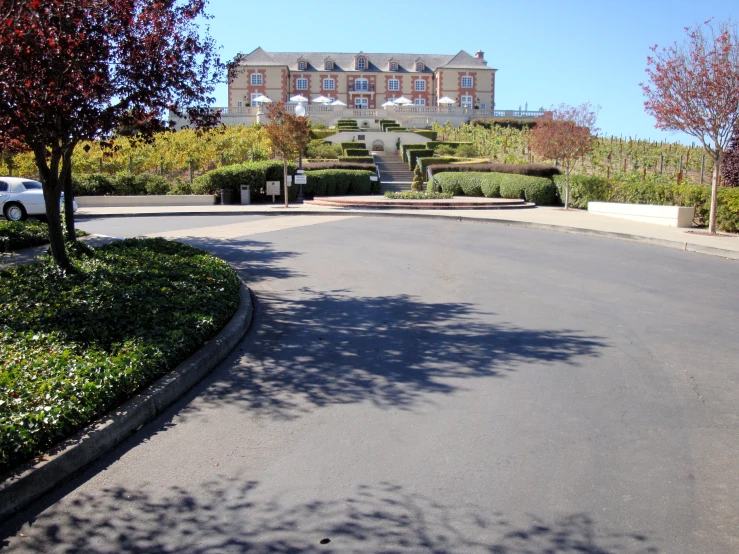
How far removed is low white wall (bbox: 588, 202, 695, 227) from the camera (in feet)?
65.6

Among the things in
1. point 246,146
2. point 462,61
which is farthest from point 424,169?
point 462,61

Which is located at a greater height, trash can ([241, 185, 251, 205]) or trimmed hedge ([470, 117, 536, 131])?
trimmed hedge ([470, 117, 536, 131])

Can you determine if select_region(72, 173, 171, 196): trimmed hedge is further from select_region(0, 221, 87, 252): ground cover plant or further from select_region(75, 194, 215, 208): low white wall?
select_region(0, 221, 87, 252): ground cover plant

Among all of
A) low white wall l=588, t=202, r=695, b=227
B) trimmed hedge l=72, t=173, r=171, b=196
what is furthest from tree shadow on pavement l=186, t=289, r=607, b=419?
trimmed hedge l=72, t=173, r=171, b=196

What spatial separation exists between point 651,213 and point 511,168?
12.9 meters

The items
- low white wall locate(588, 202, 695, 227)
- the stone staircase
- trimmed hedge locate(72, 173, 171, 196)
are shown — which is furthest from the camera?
the stone staircase

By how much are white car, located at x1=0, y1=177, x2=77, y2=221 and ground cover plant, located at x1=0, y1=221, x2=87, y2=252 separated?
5377 mm

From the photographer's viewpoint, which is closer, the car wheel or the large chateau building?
the car wheel

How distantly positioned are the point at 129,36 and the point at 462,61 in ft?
266

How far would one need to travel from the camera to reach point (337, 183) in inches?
1300

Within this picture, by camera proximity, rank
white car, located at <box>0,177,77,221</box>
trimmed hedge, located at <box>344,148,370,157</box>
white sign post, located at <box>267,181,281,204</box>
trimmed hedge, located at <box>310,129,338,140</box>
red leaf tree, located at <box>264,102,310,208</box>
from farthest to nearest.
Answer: trimmed hedge, located at <box>310,129,338,140</box>, trimmed hedge, located at <box>344,148,370,157</box>, white sign post, located at <box>267,181,281,204</box>, red leaf tree, located at <box>264,102,310,208</box>, white car, located at <box>0,177,77,221</box>

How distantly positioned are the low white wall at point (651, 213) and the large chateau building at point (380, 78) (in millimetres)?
61669

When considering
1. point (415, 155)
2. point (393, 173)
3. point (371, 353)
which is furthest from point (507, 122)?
point (371, 353)

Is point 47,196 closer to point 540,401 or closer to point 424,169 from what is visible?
point 540,401
